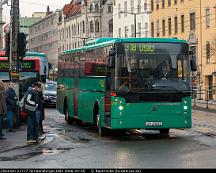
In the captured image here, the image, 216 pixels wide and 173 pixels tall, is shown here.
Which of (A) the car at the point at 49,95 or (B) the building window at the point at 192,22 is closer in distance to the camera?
(A) the car at the point at 49,95

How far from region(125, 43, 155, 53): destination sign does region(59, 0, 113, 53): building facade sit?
7152 centimetres

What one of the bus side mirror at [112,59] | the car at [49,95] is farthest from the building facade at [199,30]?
the bus side mirror at [112,59]

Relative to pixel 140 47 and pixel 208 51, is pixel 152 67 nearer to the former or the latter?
pixel 140 47

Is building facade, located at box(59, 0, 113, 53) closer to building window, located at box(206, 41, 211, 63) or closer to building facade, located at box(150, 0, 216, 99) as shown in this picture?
building facade, located at box(150, 0, 216, 99)

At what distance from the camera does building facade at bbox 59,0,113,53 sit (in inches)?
3900

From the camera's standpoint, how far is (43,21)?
139625mm

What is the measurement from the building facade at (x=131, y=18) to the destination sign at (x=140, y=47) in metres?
52.2

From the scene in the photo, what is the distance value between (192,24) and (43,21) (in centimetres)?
8124

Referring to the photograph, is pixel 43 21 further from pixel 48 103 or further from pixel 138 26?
pixel 48 103

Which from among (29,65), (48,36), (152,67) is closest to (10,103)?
(152,67)

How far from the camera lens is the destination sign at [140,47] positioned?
18859 mm

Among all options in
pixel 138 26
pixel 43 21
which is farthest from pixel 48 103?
pixel 43 21

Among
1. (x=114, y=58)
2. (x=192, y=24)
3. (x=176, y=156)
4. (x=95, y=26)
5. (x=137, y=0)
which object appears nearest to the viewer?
(x=176, y=156)

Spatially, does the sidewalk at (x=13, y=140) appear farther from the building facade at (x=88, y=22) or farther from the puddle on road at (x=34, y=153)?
the building facade at (x=88, y=22)
